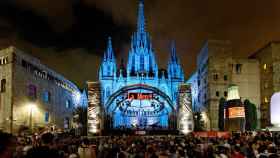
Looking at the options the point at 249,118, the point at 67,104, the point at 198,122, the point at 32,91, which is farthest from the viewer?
the point at 67,104

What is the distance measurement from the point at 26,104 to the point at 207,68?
37.1 meters

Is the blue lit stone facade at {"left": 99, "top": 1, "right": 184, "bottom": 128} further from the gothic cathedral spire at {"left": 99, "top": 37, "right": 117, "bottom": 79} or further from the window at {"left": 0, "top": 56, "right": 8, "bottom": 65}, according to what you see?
the window at {"left": 0, "top": 56, "right": 8, "bottom": 65}

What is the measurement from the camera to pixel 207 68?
7569 centimetres

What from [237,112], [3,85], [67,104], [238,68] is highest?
[238,68]

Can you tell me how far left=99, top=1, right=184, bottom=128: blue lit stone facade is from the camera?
88688 mm

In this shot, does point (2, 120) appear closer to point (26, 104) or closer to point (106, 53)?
point (26, 104)

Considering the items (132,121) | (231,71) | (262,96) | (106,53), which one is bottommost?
(132,121)

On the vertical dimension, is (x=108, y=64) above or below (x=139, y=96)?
above

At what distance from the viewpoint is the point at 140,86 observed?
86.7 meters

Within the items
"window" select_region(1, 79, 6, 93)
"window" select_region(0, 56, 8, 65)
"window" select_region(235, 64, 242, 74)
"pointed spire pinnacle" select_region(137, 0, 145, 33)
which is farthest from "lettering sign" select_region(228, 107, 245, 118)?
"pointed spire pinnacle" select_region(137, 0, 145, 33)

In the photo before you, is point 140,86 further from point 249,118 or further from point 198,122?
point 249,118

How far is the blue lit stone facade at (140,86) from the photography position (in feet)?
291

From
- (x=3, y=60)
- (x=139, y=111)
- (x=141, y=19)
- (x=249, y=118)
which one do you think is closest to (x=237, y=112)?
(x=249, y=118)

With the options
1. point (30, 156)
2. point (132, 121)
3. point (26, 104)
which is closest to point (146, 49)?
point (132, 121)
